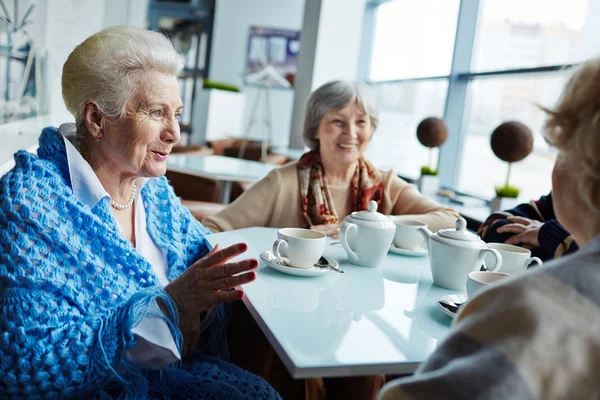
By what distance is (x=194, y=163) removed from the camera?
3650mm

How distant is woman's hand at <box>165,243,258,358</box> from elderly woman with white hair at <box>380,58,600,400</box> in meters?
0.63

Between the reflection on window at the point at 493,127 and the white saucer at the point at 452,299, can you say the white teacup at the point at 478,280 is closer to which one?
the white saucer at the point at 452,299

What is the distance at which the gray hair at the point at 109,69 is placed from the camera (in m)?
1.38

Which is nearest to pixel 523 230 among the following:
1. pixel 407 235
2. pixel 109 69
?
pixel 407 235

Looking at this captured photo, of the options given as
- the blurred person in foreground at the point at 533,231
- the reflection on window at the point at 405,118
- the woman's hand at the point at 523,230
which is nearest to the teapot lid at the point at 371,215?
the blurred person in foreground at the point at 533,231

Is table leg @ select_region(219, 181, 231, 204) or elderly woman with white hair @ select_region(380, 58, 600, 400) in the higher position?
elderly woman with white hair @ select_region(380, 58, 600, 400)

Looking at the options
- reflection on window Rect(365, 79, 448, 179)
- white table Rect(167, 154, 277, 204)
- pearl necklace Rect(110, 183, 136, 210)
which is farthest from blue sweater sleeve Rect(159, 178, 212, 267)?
reflection on window Rect(365, 79, 448, 179)

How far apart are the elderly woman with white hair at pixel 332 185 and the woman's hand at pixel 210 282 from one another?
2.74 feet

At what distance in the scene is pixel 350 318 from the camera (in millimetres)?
1098

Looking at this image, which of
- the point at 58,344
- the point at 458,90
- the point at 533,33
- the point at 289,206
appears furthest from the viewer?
the point at 458,90

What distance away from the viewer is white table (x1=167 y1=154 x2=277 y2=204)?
3.28 meters

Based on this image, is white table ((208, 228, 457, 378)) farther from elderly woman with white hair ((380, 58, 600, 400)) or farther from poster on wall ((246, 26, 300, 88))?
poster on wall ((246, 26, 300, 88))

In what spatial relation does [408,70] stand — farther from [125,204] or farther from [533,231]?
[125,204]

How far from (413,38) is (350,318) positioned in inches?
202
